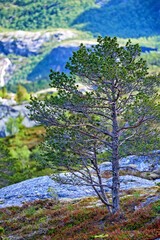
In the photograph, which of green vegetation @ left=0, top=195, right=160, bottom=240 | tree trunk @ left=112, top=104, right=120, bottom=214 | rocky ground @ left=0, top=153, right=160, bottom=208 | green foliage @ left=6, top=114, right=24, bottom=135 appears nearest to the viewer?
green vegetation @ left=0, top=195, right=160, bottom=240

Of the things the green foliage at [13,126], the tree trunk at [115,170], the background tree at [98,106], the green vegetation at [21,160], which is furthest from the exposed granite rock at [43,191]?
the green foliage at [13,126]

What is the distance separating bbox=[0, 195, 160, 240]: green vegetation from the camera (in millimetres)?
9617

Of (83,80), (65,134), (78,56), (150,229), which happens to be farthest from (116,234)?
(78,56)

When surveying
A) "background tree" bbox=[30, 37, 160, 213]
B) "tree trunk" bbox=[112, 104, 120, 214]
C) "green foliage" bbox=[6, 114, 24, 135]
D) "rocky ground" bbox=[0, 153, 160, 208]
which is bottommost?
"rocky ground" bbox=[0, 153, 160, 208]

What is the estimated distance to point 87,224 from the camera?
1348 centimetres

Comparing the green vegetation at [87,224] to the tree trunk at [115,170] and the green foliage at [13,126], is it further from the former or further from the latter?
the green foliage at [13,126]

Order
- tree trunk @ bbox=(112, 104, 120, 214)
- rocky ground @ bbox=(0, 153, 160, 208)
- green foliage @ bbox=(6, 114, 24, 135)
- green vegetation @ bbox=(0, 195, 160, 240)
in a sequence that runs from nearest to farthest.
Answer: green vegetation @ bbox=(0, 195, 160, 240) → tree trunk @ bbox=(112, 104, 120, 214) → rocky ground @ bbox=(0, 153, 160, 208) → green foliage @ bbox=(6, 114, 24, 135)

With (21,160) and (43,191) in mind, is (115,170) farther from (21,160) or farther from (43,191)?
(21,160)

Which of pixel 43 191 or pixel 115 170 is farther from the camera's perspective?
pixel 43 191

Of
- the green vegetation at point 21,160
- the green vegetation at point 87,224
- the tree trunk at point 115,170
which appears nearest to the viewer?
the green vegetation at point 87,224

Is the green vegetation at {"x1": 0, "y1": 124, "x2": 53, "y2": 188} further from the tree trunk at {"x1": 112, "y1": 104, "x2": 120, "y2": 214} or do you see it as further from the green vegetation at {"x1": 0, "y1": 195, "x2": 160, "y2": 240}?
the tree trunk at {"x1": 112, "y1": 104, "x2": 120, "y2": 214}

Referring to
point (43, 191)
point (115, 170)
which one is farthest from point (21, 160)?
point (115, 170)

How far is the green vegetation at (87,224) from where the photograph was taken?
9.62 meters

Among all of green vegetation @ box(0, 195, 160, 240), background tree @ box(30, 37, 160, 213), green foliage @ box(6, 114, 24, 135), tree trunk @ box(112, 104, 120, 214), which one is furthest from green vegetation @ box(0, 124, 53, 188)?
tree trunk @ box(112, 104, 120, 214)
